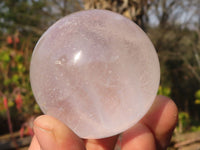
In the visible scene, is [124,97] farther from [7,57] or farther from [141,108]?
[7,57]

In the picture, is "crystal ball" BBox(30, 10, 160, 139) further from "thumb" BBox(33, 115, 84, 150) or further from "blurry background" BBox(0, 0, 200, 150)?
"blurry background" BBox(0, 0, 200, 150)

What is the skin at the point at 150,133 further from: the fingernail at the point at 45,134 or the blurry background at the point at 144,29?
the blurry background at the point at 144,29

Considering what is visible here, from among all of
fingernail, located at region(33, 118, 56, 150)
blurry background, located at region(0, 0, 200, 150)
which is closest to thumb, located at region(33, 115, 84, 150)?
fingernail, located at region(33, 118, 56, 150)

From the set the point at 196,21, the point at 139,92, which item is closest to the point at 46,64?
the point at 139,92

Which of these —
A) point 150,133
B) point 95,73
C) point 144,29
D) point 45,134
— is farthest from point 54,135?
point 144,29

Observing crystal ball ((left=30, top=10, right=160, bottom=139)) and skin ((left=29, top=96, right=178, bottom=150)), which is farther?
skin ((left=29, top=96, right=178, bottom=150))

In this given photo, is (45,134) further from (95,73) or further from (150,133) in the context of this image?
(150,133)
